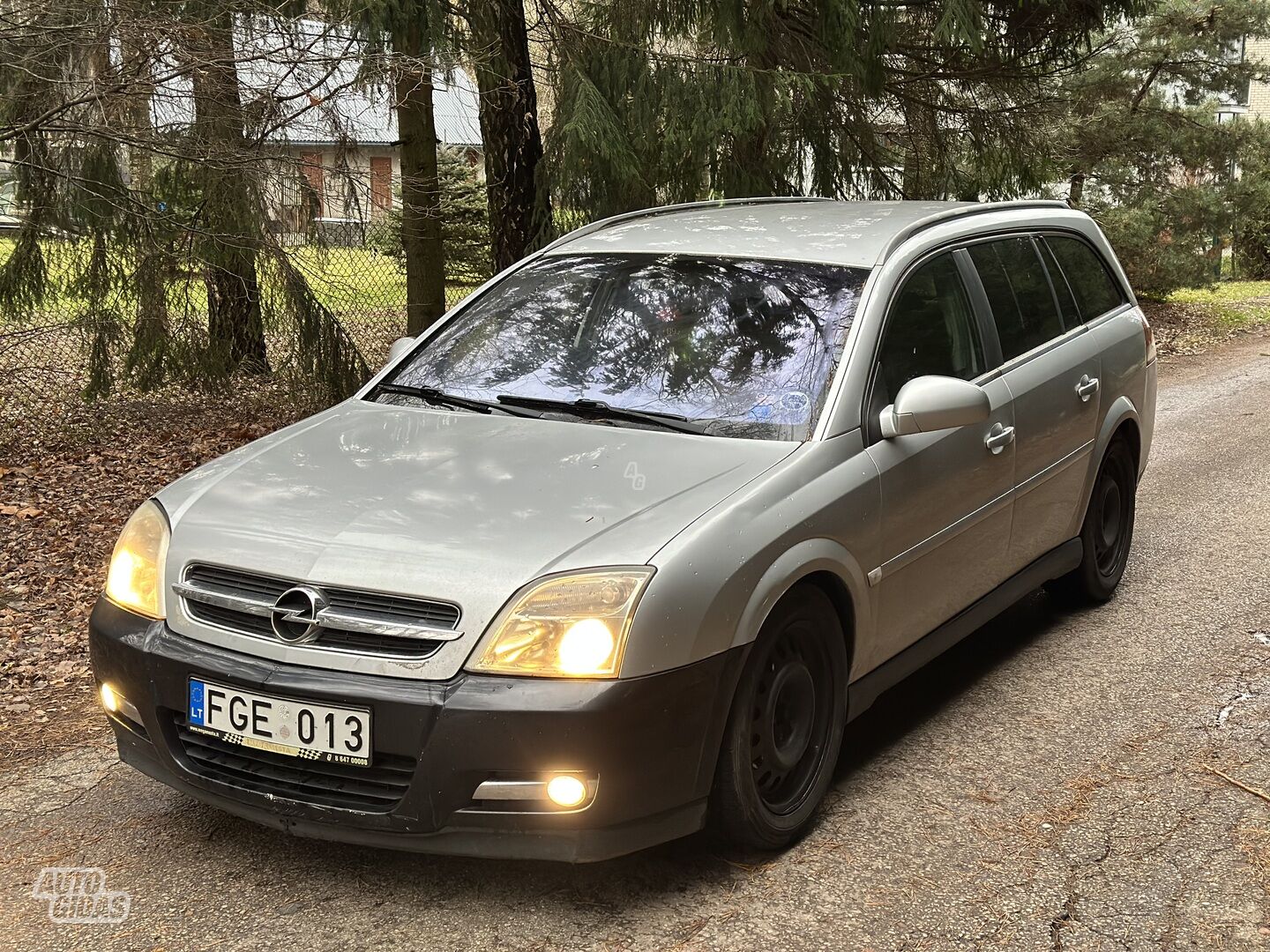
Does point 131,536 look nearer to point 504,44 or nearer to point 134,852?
point 134,852

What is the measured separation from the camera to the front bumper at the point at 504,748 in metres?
3.12

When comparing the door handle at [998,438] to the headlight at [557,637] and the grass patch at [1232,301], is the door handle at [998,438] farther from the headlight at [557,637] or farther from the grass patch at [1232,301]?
the grass patch at [1232,301]

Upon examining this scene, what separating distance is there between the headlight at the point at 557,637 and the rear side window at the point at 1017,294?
2319mm

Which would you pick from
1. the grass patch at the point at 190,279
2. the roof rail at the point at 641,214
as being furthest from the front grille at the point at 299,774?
the grass patch at the point at 190,279

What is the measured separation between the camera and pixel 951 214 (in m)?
4.96

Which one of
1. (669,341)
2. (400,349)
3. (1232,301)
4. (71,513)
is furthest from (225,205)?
(1232,301)

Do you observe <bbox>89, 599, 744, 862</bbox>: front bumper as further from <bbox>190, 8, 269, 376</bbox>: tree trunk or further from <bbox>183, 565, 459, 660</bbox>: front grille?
<bbox>190, 8, 269, 376</bbox>: tree trunk

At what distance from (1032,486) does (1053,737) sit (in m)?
0.97

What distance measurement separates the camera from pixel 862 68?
9.46 meters

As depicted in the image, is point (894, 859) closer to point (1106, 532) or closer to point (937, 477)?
point (937, 477)

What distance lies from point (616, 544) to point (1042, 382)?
2.39 meters

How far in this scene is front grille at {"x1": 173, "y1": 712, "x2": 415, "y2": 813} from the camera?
10.5 feet

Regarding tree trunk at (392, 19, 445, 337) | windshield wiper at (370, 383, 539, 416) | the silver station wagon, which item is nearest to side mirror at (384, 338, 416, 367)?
the silver station wagon

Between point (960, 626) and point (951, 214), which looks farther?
point (951, 214)
